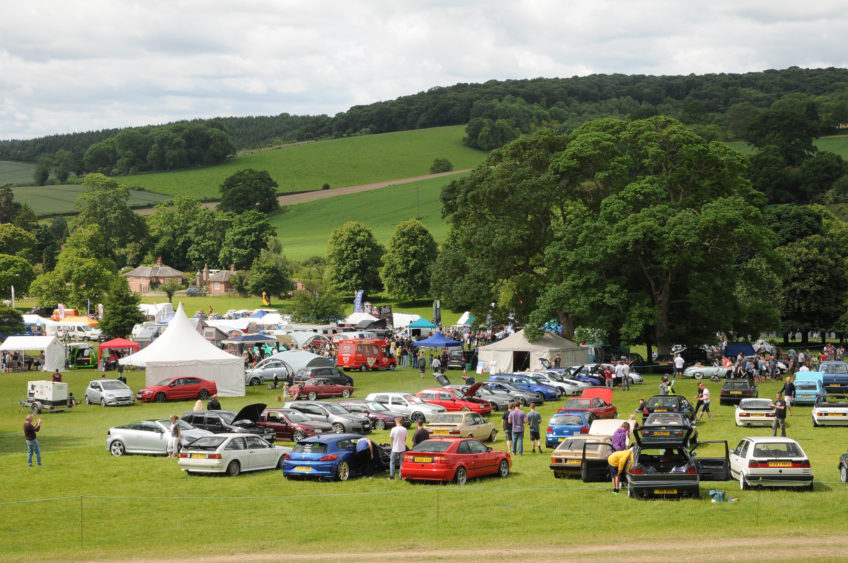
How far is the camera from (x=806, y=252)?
263ft

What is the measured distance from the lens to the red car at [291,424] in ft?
97.4

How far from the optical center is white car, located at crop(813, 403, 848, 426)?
30984 millimetres

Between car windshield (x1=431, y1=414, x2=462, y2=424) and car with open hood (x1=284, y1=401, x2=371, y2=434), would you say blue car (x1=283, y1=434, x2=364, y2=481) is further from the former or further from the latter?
car with open hood (x1=284, y1=401, x2=371, y2=434)

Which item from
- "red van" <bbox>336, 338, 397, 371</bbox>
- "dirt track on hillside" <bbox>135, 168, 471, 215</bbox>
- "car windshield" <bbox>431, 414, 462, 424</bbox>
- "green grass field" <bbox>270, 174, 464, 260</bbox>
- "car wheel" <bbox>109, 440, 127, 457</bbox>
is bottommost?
"red van" <bbox>336, 338, 397, 371</bbox>

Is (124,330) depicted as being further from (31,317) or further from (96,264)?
(96,264)

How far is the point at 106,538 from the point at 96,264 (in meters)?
100

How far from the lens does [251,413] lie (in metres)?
29.5

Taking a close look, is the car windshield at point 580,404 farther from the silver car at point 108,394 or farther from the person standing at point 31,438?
the silver car at point 108,394

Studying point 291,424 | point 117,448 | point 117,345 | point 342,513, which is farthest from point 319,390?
point 342,513

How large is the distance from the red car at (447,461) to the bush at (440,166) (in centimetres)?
16408

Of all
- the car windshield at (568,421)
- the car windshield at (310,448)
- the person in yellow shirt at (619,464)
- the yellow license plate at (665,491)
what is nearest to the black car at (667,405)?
the car windshield at (568,421)

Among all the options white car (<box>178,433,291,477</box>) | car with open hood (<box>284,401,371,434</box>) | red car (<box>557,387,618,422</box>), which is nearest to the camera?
white car (<box>178,433,291,477</box>)

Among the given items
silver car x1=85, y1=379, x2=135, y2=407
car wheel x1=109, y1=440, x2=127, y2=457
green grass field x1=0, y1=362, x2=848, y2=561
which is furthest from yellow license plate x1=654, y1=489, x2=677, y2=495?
silver car x1=85, y1=379, x2=135, y2=407

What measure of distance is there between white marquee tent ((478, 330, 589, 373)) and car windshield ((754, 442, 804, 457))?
113 ft
